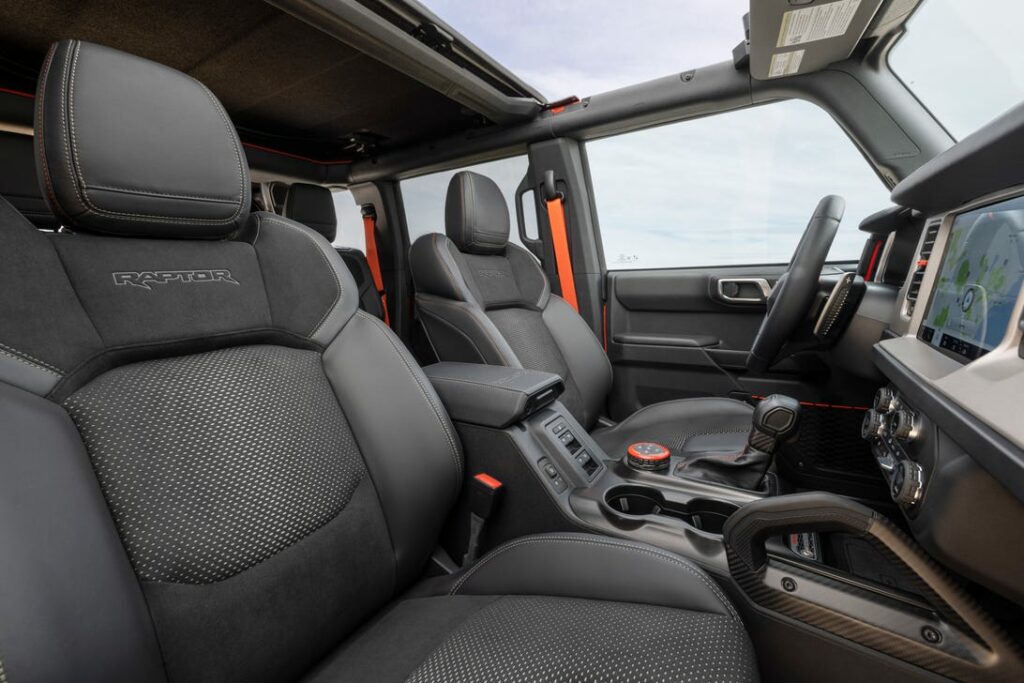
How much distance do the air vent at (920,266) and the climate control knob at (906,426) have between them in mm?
330

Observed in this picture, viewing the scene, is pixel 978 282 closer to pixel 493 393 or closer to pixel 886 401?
pixel 886 401

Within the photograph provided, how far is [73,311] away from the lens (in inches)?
26.0

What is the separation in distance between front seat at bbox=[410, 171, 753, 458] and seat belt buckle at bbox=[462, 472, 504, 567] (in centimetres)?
50

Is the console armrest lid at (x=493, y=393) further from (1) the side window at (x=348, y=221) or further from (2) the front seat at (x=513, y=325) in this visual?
(1) the side window at (x=348, y=221)

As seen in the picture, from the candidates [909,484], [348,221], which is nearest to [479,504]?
[909,484]

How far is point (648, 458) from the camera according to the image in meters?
1.24

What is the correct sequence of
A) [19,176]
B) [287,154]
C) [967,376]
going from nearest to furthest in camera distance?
[967,376] → [19,176] → [287,154]

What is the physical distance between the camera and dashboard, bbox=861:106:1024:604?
0.54 metres

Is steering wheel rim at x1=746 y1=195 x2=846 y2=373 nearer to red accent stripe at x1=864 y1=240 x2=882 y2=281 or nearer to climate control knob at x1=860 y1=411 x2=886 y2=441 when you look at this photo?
climate control knob at x1=860 y1=411 x2=886 y2=441

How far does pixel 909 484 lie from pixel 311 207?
2.67 metres

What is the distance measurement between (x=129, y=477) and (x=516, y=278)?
163 cm

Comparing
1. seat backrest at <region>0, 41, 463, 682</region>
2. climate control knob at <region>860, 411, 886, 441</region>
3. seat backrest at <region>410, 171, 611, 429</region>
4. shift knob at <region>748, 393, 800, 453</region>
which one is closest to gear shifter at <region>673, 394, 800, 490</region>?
shift knob at <region>748, 393, 800, 453</region>

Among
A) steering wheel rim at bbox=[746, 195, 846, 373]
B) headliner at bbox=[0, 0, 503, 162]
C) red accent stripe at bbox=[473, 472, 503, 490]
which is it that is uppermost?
headliner at bbox=[0, 0, 503, 162]

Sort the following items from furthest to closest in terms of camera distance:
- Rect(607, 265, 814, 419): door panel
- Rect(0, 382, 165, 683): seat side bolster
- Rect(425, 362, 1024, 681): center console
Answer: Rect(607, 265, 814, 419): door panel, Rect(425, 362, 1024, 681): center console, Rect(0, 382, 165, 683): seat side bolster
